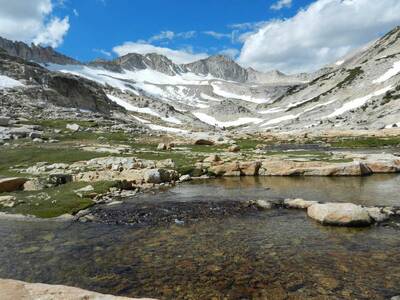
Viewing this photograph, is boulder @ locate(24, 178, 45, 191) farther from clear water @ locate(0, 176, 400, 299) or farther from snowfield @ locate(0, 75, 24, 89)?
snowfield @ locate(0, 75, 24, 89)

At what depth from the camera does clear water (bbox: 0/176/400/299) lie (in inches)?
593

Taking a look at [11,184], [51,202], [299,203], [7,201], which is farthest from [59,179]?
[299,203]

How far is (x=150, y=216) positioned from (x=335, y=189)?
17.8 metres

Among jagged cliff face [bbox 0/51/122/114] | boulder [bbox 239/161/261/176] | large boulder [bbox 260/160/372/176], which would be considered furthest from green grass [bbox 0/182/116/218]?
jagged cliff face [bbox 0/51/122/114]

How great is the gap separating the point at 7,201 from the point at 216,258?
1999 centimetres

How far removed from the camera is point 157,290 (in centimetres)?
1516

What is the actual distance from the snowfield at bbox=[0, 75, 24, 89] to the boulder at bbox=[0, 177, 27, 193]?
11959 cm

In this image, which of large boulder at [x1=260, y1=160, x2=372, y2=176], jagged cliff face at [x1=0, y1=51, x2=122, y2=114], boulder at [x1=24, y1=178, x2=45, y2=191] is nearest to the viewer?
boulder at [x1=24, y1=178, x2=45, y2=191]

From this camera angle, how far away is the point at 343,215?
22.8 m

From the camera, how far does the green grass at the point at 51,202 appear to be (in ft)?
92.4

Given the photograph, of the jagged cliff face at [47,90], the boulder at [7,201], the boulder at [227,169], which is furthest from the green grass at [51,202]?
the jagged cliff face at [47,90]

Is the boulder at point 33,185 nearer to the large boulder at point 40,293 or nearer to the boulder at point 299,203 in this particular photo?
the boulder at point 299,203

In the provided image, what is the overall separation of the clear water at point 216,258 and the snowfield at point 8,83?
436 feet

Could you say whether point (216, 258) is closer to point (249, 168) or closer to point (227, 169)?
point (227, 169)
